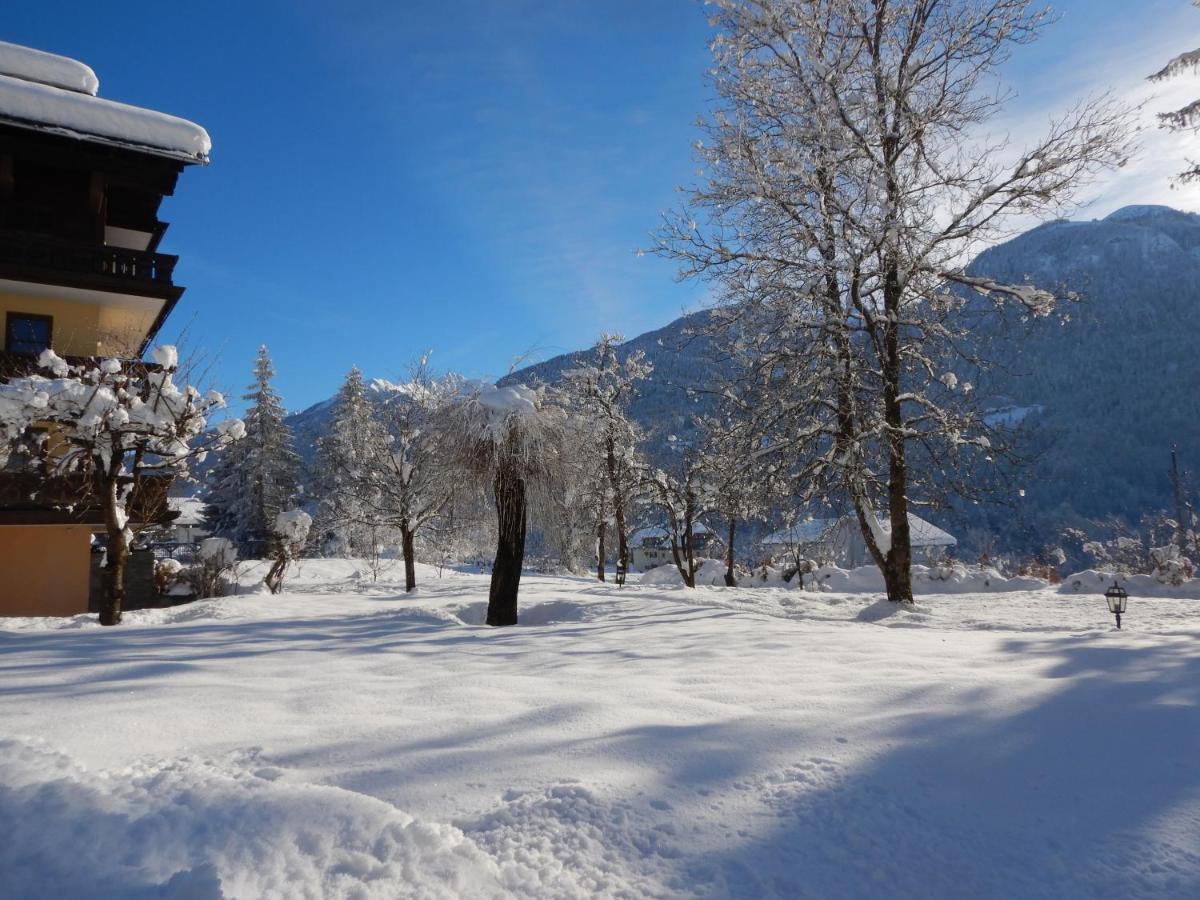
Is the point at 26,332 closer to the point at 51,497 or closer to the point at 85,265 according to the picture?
the point at 85,265

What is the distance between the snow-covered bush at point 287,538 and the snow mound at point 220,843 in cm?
1774

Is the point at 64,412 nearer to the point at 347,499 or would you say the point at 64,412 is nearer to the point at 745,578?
the point at 347,499

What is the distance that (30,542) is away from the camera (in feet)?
53.3

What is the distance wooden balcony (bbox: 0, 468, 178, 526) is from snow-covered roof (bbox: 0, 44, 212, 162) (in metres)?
7.90

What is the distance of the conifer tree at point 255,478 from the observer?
37.3 m

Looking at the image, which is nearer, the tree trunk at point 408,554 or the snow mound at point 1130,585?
the snow mound at point 1130,585

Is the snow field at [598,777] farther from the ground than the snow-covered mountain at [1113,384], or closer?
closer

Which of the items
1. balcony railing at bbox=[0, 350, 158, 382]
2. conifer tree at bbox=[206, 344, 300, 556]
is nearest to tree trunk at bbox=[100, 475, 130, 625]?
balcony railing at bbox=[0, 350, 158, 382]

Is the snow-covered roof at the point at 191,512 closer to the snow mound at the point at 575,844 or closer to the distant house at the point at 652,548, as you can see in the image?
the distant house at the point at 652,548

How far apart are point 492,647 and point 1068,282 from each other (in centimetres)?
1325

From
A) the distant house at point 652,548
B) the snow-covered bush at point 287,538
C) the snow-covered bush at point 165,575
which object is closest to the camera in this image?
the snow-covered bush at point 165,575

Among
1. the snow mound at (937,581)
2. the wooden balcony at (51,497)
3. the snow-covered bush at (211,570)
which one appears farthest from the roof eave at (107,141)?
the snow mound at (937,581)

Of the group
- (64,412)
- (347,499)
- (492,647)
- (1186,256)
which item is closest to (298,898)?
(492,647)

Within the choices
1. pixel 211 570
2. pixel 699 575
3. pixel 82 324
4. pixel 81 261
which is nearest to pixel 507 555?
pixel 211 570
